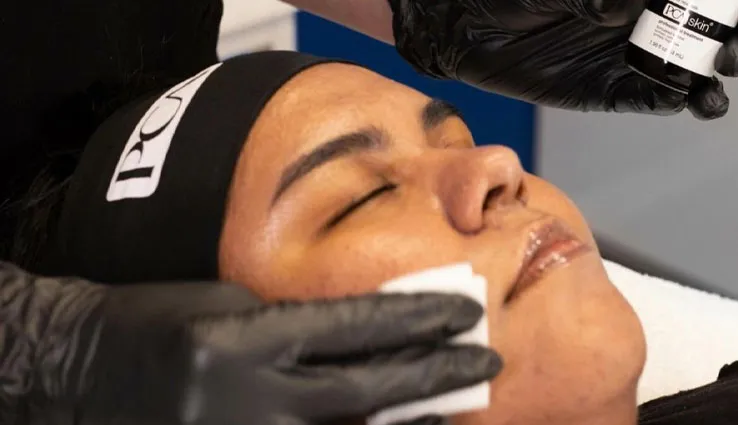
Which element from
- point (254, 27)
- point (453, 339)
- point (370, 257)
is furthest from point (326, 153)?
point (254, 27)

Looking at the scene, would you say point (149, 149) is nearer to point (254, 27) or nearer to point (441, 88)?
point (254, 27)

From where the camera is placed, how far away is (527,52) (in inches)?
50.6

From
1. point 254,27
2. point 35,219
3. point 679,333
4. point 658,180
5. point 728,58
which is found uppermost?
point 728,58

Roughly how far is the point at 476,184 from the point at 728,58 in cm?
37

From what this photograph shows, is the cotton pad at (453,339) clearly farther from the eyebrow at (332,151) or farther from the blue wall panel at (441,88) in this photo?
the blue wall panel at (441,88)

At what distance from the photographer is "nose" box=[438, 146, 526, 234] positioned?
867 mm

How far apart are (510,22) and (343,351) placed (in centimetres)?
70

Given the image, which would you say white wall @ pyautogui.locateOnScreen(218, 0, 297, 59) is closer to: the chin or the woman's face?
the woman's face

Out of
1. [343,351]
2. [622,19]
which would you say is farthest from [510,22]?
[343,351]

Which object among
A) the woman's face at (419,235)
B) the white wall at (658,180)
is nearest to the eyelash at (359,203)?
the woman's face at (419,235)

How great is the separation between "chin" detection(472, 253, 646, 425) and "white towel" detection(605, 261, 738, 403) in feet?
2.04

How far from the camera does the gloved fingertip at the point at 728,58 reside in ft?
3.33

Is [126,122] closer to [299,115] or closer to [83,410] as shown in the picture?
[299,115]

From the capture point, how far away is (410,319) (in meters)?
0.73
